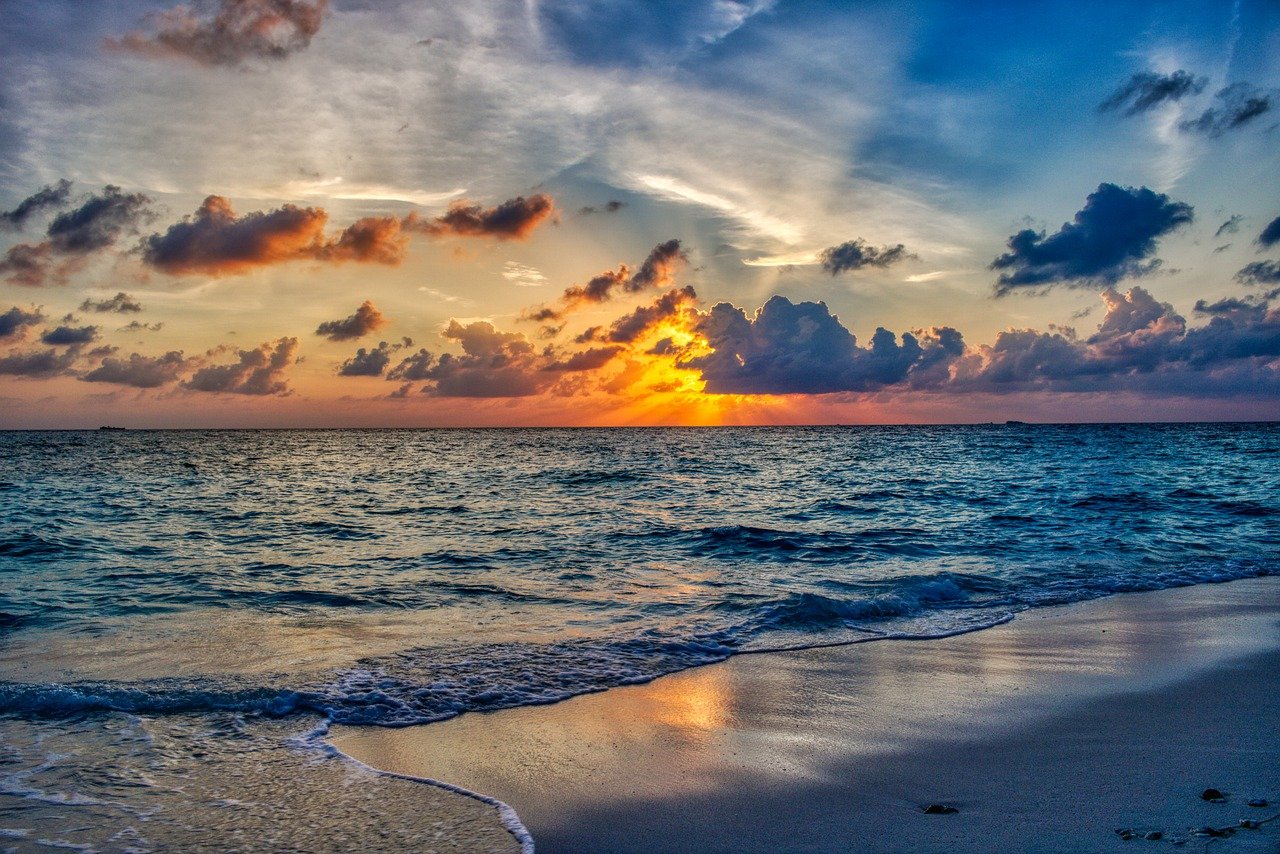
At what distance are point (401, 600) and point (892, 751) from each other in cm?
931

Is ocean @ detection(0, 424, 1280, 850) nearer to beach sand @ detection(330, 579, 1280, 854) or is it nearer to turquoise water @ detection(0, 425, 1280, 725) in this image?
turquoise water @ detection(0, 425, 1280, 725)

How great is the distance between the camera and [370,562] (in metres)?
17.4

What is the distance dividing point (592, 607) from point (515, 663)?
3.55 metres

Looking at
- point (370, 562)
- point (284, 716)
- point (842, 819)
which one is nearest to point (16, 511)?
point (370, 562)

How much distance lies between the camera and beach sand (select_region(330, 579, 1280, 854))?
5.15 m

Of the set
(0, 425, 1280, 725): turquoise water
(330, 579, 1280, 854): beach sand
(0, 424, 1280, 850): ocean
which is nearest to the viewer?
(330, 579, 1280, 854): beach sand

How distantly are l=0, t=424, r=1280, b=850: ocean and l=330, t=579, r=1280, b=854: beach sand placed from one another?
32.0 inches

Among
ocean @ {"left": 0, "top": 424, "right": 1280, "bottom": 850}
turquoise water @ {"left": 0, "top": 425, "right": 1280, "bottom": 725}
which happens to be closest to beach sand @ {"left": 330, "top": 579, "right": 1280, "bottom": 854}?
ocean @ {"left": 0, "top": 424, "right": 1280, "bottom": 850}

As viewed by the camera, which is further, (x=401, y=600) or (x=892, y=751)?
(x=401, y=600)

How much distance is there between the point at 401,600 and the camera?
13.5 m

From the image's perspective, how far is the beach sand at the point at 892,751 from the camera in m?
5.15

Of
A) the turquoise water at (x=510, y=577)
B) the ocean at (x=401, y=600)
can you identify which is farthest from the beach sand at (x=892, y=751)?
the turquoise water at (x=510, y=577)

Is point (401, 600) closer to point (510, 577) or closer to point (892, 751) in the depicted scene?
point (510, 577)

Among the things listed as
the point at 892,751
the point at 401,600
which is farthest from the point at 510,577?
the point at 892,751
